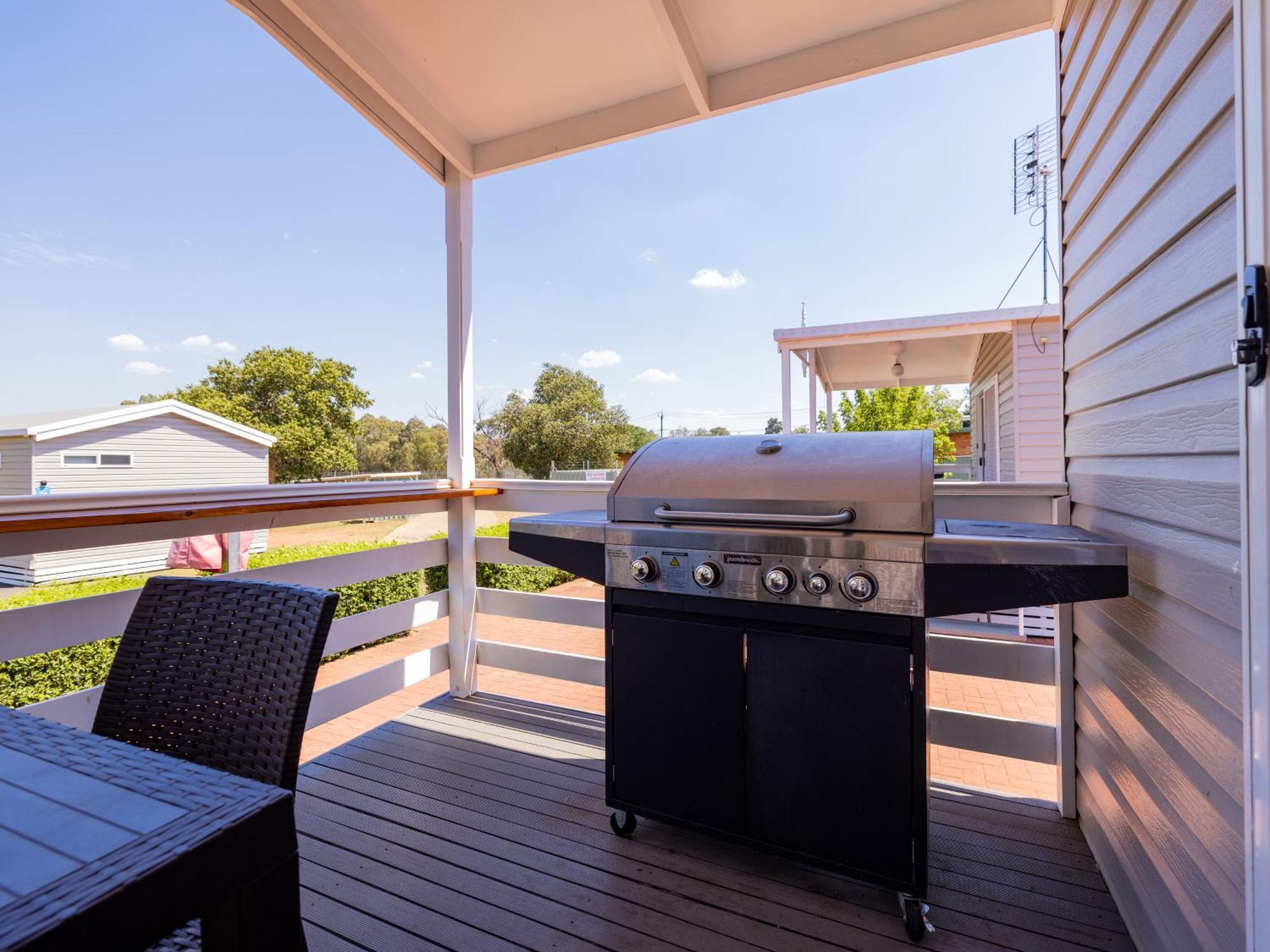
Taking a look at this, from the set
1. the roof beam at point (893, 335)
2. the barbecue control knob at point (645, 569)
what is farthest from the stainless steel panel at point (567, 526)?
the roof beam at point (893, 335)

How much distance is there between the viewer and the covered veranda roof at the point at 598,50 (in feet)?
7.06

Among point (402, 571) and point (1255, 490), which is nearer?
point (1255, 490)

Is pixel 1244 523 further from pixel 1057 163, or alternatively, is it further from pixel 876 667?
pixel 1057 163

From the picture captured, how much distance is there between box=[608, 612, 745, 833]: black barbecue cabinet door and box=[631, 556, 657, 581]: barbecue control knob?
0.13 meters

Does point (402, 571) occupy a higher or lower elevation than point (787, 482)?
lower

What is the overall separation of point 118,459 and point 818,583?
7.11ft

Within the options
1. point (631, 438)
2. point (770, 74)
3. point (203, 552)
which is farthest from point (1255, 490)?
point (631, 438)

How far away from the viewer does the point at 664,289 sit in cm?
680

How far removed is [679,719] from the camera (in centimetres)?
A: 177

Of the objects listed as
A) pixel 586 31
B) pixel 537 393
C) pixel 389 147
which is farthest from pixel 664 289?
pixel 586 31

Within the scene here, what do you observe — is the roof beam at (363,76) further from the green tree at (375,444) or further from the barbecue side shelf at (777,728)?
the barbecue side shelf at (777,728)

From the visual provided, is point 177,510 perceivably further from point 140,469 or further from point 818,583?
point 818,583

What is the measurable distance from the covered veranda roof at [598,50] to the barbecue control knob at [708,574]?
1829mm

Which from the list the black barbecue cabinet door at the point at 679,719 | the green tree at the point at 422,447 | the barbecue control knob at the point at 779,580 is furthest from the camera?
the green tree at the point at 422,447
